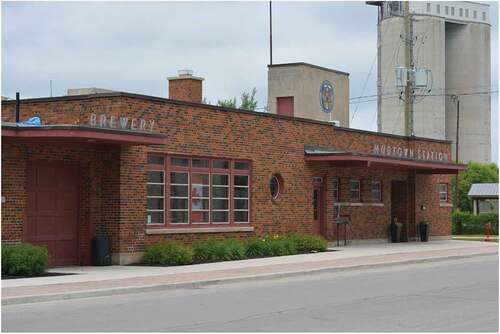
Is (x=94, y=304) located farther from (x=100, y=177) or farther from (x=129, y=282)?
(x=100, y=177)

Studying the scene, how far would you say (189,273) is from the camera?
73.1 ft

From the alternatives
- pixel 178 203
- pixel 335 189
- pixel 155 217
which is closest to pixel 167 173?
pixel 178 203

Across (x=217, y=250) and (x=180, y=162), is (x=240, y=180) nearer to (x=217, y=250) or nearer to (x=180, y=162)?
(x=180, y=162)

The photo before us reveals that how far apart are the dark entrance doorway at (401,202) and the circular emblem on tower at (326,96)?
6695 mm

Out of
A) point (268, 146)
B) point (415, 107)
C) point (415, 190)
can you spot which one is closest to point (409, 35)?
point (415, 190)

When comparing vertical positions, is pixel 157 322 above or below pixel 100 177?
below

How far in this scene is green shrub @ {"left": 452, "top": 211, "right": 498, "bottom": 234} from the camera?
188 ft

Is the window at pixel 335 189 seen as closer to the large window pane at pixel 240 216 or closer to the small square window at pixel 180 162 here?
the large window pane at pixel 240 216

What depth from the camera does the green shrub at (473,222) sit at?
188 ft

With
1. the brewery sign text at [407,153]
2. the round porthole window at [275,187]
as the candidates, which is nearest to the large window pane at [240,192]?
the round porthole window at [275,187]

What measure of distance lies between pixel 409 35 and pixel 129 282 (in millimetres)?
25404

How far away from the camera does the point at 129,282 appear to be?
19812mm

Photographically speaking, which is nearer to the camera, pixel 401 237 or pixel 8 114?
pixel 8 114

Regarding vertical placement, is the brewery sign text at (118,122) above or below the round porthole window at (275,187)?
above
